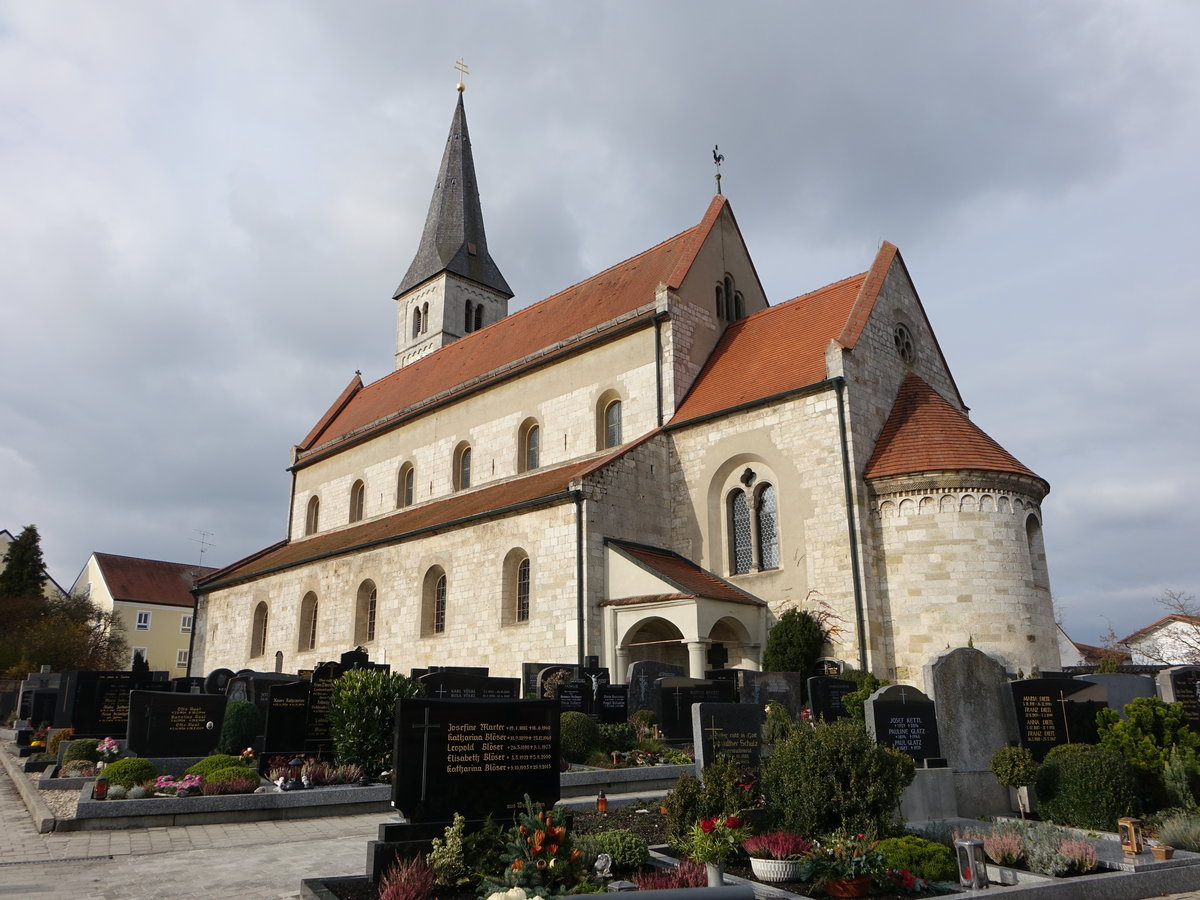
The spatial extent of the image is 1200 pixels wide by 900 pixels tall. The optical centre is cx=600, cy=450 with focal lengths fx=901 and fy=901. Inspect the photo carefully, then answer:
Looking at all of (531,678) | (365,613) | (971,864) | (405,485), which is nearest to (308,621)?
(365,613)

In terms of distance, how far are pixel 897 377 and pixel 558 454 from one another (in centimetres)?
1056

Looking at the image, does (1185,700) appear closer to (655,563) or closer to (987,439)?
(987,439)

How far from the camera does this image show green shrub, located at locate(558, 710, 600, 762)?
1497 cm

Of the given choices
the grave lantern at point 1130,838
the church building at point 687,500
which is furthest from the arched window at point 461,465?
the grave lantern at point 1130,838

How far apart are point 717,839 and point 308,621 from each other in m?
27.7

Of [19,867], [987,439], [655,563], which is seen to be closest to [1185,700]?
[987,439]

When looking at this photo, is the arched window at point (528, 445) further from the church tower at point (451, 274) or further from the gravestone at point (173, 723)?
the church tower at point (451, 274)

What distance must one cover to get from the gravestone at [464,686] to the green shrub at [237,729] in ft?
9.52

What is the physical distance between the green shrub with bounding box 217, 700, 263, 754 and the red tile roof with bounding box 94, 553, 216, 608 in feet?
150

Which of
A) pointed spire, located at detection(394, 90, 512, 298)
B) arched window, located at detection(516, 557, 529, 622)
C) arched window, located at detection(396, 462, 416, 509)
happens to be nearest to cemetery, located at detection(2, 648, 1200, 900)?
arched window, located at detection(516, 557, 529, 622)

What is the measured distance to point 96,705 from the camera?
18062mm

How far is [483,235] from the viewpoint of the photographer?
170 feet

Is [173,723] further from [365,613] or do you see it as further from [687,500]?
[365,613]

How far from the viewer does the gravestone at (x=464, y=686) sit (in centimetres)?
1517
